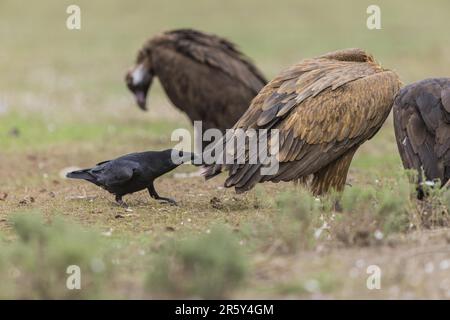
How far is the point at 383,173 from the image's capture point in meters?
10.2

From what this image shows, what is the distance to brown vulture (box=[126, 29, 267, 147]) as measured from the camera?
11.2 meters

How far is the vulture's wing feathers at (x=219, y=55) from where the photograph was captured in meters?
11.3

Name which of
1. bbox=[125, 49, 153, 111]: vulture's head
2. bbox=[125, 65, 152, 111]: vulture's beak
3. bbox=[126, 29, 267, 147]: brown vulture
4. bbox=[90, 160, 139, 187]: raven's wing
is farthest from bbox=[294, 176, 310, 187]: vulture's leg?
bbox=[125, 65, 152, 111]: vulture's beak

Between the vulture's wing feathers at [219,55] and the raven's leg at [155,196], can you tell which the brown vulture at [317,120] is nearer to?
the raven's leg at [155,196]

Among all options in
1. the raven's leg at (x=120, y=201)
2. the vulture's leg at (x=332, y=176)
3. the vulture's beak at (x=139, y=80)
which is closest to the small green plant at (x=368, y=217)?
the vulture's leg at (x=332, y=176)

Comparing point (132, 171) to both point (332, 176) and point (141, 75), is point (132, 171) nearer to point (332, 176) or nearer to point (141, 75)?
point (332, 176)

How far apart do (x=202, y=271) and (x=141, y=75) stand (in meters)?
7.95

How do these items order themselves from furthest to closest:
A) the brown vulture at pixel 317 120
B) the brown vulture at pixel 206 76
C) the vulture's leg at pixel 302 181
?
the brown vulture at pixel 206 76 < the vulture's leg at pixel 302 181 < the brown vulture at pixel 317 120

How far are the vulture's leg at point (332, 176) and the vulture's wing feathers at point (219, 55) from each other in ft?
11.2

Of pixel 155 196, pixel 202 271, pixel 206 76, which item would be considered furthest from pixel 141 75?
pixel 202 271

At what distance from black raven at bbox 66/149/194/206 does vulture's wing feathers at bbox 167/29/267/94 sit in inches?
132

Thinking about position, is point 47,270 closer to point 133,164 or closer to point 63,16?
point 133,164

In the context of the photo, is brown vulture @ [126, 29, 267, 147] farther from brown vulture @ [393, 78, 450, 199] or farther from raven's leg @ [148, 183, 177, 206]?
brown vulture @ [393, 78, 450, 199]

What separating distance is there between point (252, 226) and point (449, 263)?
1583 millimetres
